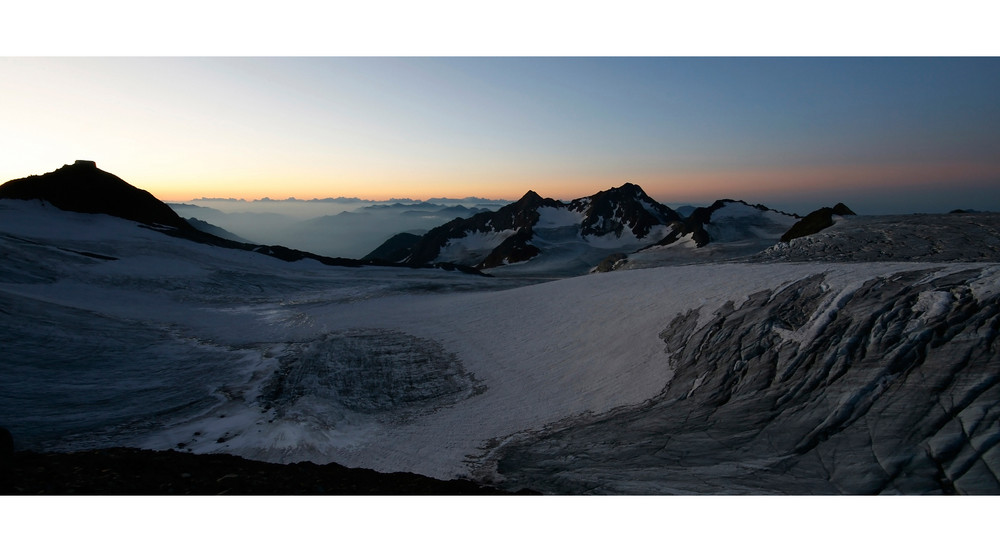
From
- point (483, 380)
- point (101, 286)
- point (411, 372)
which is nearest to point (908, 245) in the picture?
point (483, 380)

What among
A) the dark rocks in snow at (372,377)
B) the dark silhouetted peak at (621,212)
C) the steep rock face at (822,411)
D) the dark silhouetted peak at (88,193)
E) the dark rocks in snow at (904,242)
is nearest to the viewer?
the steep rock face at (822,411)

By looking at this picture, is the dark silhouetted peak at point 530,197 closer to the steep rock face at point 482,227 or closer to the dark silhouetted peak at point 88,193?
the steep rock face at point 482,227

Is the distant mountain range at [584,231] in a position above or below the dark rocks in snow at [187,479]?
above

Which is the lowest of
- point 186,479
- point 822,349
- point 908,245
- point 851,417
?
point 186,479

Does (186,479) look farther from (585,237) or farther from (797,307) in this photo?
Result: (585,237)

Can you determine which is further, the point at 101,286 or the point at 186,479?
the point at 101,286

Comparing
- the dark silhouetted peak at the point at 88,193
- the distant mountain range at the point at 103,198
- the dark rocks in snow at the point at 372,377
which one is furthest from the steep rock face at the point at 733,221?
the dark silhouetted peak at the point at 88,193
